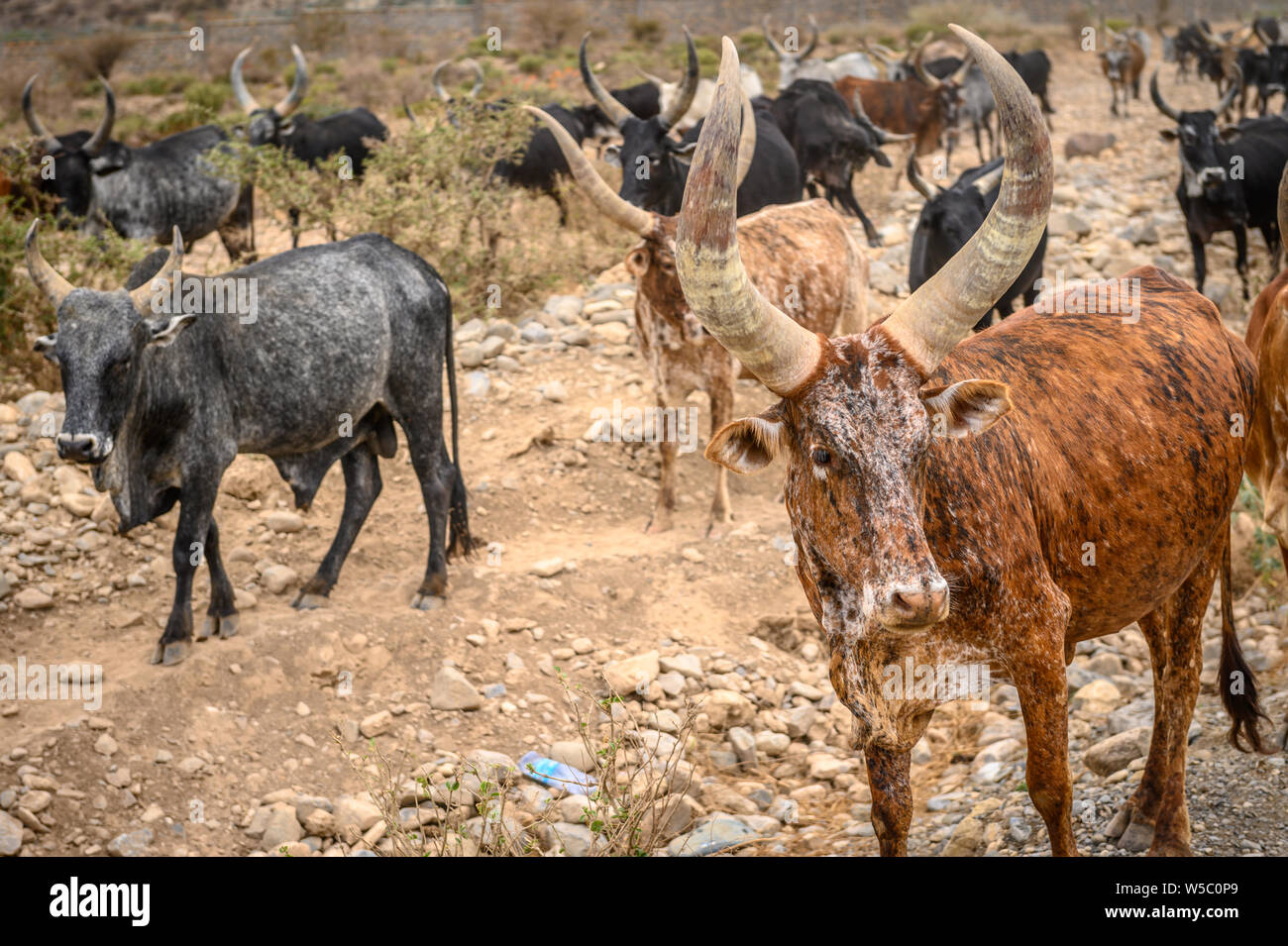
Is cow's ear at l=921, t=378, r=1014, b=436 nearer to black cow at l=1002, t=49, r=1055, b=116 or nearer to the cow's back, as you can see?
the cow's back

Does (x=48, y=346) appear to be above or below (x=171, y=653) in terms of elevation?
above

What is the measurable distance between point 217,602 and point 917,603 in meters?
4.22

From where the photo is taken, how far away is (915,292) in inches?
120

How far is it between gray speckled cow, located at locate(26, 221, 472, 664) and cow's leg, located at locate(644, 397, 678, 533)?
123cm

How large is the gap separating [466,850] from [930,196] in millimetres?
6615

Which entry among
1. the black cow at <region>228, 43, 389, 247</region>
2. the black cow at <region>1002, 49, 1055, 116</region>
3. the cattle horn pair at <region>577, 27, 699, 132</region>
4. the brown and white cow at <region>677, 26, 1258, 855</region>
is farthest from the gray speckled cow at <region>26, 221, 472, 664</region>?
the black cow at <region>1002, 49, 1055, 116</region>

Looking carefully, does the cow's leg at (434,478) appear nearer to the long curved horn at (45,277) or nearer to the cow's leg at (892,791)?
the long curved horn at (45,277)

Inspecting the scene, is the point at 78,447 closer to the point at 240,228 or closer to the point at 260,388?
the point at 260,388

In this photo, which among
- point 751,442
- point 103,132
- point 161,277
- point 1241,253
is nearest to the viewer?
point 751,442

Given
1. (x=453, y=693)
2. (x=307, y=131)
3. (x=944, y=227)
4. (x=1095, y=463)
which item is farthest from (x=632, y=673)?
(x=307, y=131)

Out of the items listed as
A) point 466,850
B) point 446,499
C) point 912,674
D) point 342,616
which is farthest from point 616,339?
point 912,674

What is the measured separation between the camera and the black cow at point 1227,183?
37.8ft

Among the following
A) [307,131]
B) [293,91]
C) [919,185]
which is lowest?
[307,131]

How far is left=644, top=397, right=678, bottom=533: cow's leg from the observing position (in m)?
7.39
